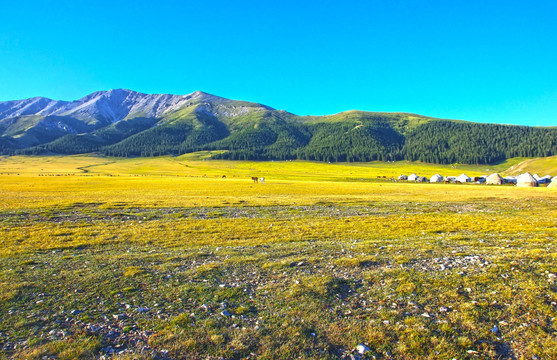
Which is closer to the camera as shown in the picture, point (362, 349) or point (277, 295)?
point (362, 349)

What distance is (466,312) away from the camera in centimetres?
868

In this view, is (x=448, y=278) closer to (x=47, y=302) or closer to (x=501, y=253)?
(x=501, y=253)

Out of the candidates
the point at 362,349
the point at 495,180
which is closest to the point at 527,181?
the point at 495,180

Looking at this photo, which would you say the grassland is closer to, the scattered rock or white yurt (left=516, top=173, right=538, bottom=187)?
the scattered rock

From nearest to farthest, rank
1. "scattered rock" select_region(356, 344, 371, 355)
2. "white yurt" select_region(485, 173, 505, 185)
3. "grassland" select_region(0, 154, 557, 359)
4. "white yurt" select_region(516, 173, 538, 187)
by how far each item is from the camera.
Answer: "scattered rock" select_region(356, 344, 371, 355) < "grassland" select_region(0, 154, 557, 359) < "white yurt" select_region(516, 173, 538, 187) < "white yurt" select_region(485, 173, 505, 185)

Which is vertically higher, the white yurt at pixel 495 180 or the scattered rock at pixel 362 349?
the scattered rock at pixel 362 349

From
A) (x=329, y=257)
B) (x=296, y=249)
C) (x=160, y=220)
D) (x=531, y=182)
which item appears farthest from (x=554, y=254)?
(x=531, y=182)

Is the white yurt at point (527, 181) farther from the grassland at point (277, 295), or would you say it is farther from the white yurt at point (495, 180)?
the grassland at point (277, 295)

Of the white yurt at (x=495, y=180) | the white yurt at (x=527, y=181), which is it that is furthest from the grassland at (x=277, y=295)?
the white yurt at (x=495, y=180)

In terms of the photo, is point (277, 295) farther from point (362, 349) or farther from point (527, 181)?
point (527, 181)

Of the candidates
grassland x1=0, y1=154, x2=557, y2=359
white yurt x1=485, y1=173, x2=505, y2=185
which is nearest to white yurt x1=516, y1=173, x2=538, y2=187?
white yurt x1=485, y1=173, x2=505, y2=185

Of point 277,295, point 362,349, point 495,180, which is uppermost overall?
point 362,349

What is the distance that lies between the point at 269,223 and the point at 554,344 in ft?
66.2

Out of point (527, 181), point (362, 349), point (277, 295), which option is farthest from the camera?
point (527, 181)
